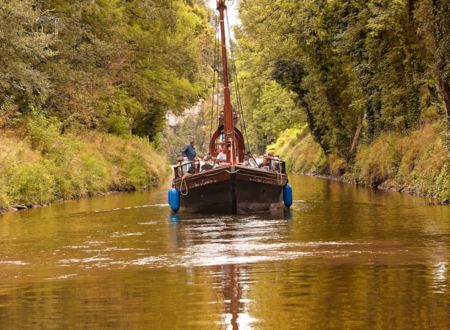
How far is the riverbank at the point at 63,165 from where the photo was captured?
29.5m

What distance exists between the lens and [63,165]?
114 feet

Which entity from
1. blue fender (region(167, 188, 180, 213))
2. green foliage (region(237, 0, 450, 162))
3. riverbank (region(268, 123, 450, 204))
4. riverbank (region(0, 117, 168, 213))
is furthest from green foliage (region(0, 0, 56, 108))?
riverbank (region(268, 123, 450, 204))

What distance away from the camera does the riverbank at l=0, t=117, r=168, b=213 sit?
2949cm

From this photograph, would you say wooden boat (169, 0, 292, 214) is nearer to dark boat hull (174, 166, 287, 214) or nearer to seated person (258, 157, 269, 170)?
dark boat hull (174, 166, 287, 214)

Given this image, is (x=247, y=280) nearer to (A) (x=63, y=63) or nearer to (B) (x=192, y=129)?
(A) (x=63, y=63)

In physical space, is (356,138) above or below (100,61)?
below

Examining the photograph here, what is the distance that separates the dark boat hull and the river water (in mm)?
1305

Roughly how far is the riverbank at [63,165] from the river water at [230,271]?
487cm

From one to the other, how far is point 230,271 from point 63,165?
73.7 feet

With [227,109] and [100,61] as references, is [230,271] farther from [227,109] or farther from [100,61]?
[100,61]

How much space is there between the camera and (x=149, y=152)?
50062 millimetres

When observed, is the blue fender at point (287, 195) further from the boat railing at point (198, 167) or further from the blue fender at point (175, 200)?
the blue fender at point (175, 200)

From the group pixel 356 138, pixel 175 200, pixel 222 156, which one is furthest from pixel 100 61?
pixel 222 156

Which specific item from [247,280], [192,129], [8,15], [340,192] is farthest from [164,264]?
[192,129]
